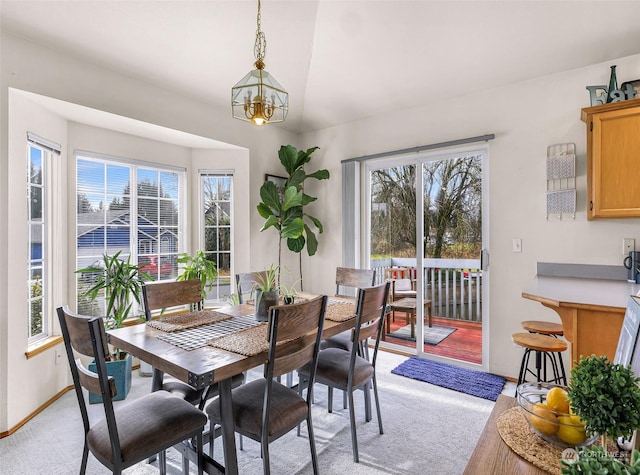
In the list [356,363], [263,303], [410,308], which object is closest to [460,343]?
[410,308]

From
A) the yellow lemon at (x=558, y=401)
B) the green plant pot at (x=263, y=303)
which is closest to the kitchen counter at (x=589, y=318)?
the yellow lemon at (x=558, y=401)

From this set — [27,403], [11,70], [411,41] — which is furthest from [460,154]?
[27,403]

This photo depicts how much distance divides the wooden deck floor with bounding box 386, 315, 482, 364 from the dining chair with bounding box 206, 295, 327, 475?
231cm

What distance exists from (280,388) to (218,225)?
2714 millimetres

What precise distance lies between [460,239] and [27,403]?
4021 mm

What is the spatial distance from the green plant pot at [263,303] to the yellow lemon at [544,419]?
5.14 ft

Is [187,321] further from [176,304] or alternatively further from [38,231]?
[38,231]

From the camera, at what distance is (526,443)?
839 millimetres

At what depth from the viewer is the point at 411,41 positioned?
3.04 m

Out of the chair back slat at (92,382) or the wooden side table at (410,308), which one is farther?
the wooden side table at (410,308)

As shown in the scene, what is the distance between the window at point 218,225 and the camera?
13.7ft

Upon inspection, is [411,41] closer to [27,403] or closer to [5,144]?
[5,144]

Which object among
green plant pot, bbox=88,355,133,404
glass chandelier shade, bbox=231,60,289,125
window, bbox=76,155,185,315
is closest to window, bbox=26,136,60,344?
window, bbox=76,155,185,315

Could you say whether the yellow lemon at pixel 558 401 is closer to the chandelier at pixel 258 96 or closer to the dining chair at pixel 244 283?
the chandelier at pixel 258 96
